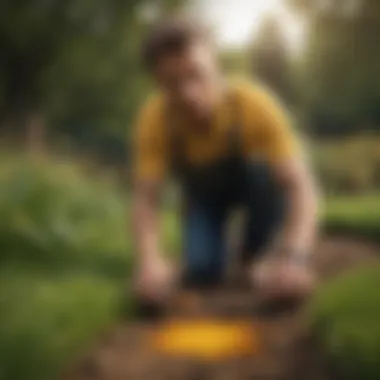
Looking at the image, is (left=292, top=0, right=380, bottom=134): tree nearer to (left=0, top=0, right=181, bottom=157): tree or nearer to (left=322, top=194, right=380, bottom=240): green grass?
(left=322, top=194, right=380, bottom=240): green grass

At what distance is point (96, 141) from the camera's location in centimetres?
102

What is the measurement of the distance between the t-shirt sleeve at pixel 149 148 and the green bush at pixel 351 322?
0.22 meters

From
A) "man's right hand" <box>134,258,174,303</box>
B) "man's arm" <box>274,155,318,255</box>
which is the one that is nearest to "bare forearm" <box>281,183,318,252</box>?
"man's arm" <box>274,155,318,255</box>

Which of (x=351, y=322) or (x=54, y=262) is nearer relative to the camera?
(x=351, y=322)

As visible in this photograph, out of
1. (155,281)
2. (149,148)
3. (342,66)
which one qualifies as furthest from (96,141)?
(342,66)

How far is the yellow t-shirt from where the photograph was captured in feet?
3.20

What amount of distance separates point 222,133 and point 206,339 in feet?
0.71

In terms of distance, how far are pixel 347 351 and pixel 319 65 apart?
0.30 meters

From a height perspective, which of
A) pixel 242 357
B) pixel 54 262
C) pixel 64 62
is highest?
pixel 64 62

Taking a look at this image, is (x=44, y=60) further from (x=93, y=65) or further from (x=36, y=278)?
(x=36, y=278)

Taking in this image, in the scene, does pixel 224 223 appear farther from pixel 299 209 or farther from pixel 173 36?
pixel 173 36

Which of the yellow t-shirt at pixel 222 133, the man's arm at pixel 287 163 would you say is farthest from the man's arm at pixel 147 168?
the man's arm at pixel 287 163

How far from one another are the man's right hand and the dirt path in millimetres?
26

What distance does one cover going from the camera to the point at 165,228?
0.99m
